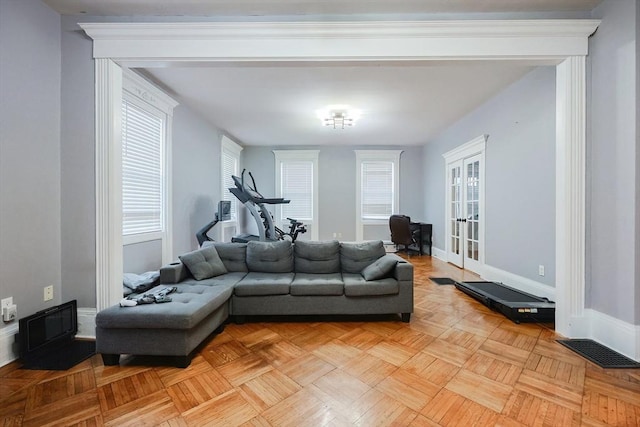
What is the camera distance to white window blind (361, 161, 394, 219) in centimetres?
720

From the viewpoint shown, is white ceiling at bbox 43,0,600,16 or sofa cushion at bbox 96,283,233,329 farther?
white ceiling at bbox 43,0,600,16

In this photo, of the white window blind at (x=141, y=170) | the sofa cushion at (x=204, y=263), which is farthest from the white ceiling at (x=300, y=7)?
the sofa cushion at (x=204, y=263)

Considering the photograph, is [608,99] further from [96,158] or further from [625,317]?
[96,158]

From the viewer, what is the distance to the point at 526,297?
3070mm

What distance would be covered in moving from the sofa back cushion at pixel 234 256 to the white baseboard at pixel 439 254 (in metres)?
4.30

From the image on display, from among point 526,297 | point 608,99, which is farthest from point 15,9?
point 526,297

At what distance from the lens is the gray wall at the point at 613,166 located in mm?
2035

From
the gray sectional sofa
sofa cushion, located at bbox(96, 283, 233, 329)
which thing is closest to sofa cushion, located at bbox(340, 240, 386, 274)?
the gray sectional sofa

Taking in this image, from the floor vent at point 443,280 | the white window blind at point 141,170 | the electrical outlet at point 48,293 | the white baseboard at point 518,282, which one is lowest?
the floor vent at point 443,280

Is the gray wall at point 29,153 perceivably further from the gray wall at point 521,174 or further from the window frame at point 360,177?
the window frame at point 360,177

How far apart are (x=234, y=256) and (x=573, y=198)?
3.34 meters

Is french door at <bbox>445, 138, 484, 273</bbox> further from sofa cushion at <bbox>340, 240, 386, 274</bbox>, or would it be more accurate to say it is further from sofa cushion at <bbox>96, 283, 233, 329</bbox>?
sofa cushion at <bbox>96, 283, 233, 329</bbox>

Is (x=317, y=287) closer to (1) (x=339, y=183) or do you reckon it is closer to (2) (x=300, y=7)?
(2) (x=300, y=7)

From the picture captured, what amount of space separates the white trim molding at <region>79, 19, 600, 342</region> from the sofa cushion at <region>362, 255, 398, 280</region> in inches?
55.8
